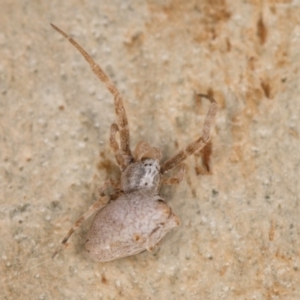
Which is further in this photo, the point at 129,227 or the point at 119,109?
the point at 119,109

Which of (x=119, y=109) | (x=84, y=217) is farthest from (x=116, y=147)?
(x=84, y=217)

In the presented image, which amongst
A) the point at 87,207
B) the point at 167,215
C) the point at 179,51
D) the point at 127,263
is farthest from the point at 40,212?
the point at 179,51

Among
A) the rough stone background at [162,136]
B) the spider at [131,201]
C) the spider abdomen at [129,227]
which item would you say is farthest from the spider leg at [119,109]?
the spider abdomen at [129,227]

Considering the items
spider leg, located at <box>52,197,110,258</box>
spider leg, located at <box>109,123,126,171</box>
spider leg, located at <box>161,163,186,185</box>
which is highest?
spider leg, located at <box>109,123,126,171</box>

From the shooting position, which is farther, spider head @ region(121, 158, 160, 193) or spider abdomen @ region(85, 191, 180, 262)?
spider head @ region(121, 158, 160, 193)

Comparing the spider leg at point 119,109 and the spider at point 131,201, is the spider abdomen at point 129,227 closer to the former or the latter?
the spider at point 131,201

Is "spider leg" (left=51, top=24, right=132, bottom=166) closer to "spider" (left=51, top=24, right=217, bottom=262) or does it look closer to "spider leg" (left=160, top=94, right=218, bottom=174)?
"spider" (left=51, top=24, right=217, bottom=262)

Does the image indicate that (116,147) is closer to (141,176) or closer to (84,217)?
(141,176)

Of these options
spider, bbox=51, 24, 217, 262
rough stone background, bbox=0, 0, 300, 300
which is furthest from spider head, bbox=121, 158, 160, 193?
rough stone background, bbox=0, 0, 300, 300
